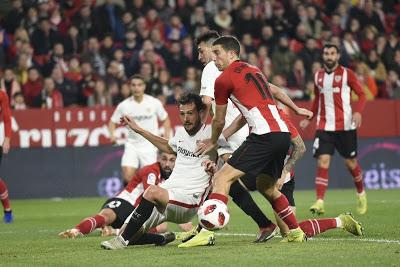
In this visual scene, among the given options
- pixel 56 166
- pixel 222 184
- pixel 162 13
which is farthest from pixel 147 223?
pixel 162 13

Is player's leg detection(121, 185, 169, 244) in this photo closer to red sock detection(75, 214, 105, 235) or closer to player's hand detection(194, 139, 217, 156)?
player's hand detection(194, 139, 217, 156)

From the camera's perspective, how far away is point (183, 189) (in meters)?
10.0

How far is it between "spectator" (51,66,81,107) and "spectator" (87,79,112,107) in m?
0.31

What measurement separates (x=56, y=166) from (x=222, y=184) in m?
11.7

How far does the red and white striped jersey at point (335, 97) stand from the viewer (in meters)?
15.5

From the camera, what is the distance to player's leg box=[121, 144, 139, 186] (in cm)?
1652

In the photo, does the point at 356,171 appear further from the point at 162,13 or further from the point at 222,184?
the point at 162,13

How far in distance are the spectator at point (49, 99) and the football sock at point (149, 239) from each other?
1083cm

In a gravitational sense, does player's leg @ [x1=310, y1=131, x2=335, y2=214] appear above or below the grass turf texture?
above

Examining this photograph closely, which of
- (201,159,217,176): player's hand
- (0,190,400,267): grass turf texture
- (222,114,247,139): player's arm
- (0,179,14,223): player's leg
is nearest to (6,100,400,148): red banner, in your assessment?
(0,179,14,223): player's leg

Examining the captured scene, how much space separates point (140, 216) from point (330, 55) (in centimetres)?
652

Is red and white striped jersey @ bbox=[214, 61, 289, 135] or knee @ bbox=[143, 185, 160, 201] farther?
knee @ bbox=[143, 185, 160, 201]

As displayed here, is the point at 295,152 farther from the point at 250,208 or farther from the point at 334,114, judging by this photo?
the point at 334,114

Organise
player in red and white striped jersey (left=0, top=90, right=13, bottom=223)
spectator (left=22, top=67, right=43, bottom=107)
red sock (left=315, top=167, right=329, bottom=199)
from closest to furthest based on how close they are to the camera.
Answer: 1. red sock (left=315, top=167, right=329, bottom=199)
2. player in red and white striped jersey (left=0, top=90, right=13, bottom=223)
3. spectator (left=22, top=67, right=43, bottom=107)
